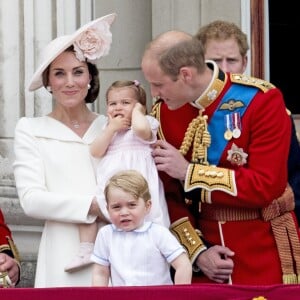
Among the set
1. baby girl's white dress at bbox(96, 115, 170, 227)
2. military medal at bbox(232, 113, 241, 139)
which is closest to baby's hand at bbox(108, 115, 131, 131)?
baby girl's white dress at bbox(96, 115, 170, 227)

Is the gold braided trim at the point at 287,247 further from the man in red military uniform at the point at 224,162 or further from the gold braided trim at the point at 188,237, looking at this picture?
the gold braided trim at the point at 188,237

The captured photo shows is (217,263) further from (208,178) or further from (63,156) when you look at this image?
(63,156)

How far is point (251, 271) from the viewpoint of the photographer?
609 centimetres

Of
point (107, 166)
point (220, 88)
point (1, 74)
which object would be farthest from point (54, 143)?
point (1, 74)

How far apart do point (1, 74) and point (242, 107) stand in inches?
92.8

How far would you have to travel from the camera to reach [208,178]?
599cm

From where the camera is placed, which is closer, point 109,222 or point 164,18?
point 109,222

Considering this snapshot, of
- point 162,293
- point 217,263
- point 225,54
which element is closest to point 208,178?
point 217,263

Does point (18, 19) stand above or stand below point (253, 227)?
above

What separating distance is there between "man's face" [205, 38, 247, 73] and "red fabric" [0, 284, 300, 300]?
3.95 feet

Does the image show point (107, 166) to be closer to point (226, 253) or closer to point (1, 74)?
point (226, 253)

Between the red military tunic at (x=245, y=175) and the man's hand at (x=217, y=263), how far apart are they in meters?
0.04

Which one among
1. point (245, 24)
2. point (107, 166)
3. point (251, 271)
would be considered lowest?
point (251, 271)

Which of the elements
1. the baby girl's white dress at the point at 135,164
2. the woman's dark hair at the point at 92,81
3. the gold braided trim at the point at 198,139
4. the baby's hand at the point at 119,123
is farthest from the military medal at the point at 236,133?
the woman's dark hair at the point at 92,81
